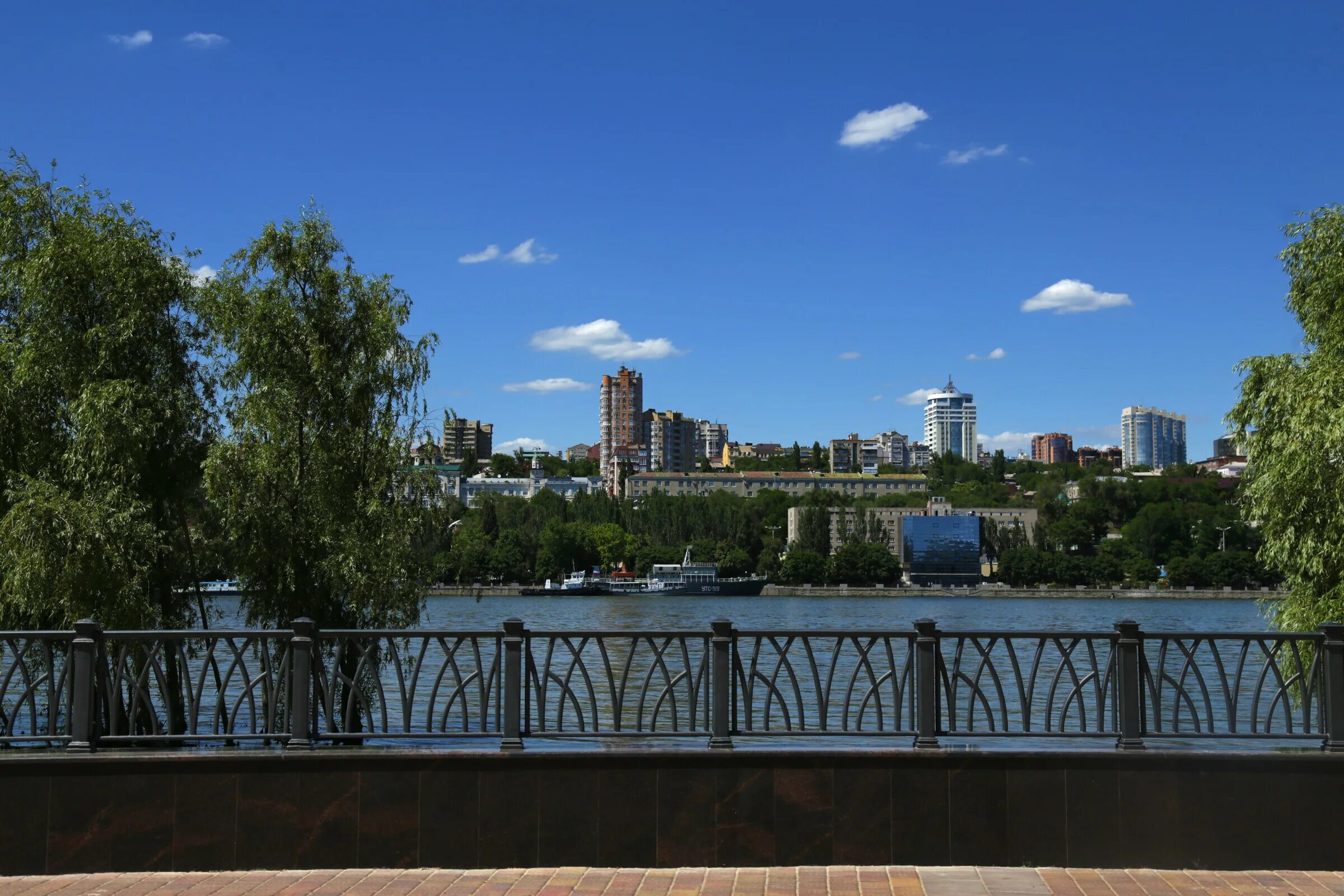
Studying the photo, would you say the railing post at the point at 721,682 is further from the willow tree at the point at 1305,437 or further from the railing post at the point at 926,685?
the willow tree at the point at 1305,437

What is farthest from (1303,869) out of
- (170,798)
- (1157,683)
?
(170,798)

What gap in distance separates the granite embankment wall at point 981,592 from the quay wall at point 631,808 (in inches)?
4552

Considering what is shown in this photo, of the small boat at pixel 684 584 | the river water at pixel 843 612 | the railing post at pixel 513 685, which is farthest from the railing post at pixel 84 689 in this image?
the small boat at pixel 684 584

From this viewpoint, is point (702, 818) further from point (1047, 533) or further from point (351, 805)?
point (1047, 533)

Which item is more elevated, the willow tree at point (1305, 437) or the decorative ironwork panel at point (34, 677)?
the willow tree at point (1305, 437)

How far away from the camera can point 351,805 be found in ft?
24.2

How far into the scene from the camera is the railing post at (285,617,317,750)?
754cm

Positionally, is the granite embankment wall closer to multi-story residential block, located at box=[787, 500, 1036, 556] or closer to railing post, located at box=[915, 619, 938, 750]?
multi-story residential block, located at box=[787, 500, 1036, 556]

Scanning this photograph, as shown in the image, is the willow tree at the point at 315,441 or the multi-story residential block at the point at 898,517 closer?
the willow tree at the point at 315,441

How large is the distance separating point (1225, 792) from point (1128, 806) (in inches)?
22.2

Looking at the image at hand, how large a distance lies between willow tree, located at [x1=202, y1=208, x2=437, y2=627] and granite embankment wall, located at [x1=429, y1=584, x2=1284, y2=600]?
10661cm

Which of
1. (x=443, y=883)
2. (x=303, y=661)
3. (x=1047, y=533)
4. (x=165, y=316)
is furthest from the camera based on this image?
(x=1047, y=533)

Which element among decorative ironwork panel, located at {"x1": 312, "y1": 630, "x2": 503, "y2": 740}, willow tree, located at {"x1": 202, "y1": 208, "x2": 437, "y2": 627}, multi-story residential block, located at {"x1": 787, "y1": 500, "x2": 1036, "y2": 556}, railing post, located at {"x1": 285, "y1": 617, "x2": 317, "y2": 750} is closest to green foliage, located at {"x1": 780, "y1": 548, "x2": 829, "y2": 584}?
multi-story residential block, located at {"x1": 787, "y1": 500, "x2": 1036, "y2": 556}

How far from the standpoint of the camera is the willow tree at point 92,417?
1413 cm
